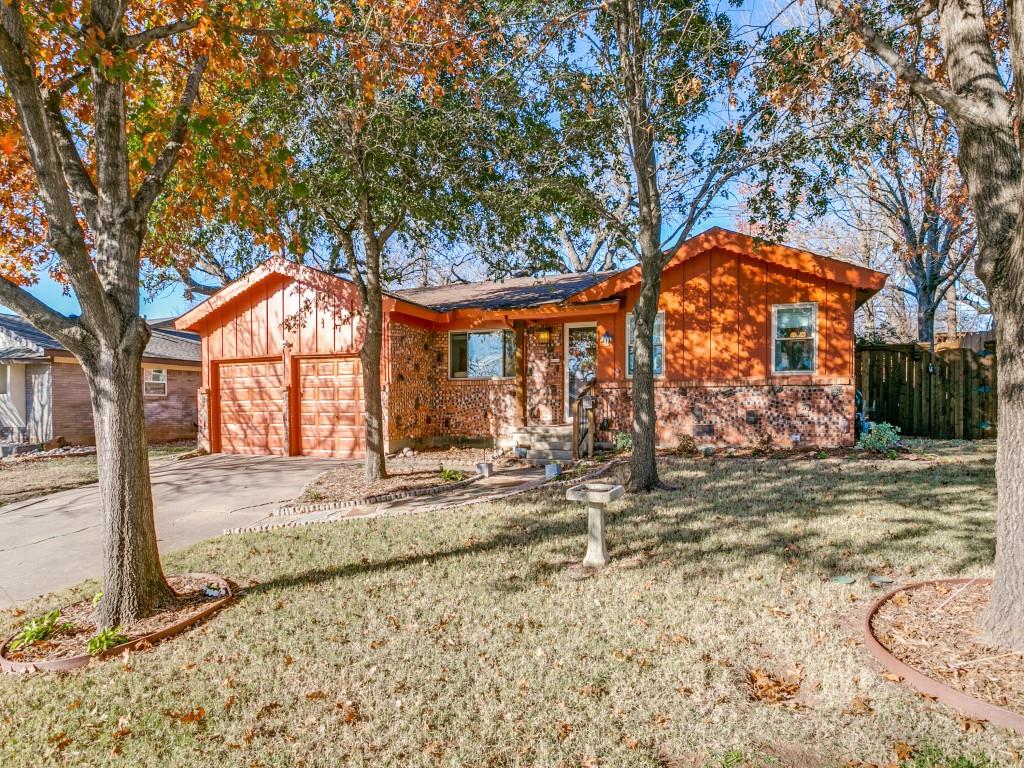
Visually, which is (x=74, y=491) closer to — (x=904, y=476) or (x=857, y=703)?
(x=857, y=703)

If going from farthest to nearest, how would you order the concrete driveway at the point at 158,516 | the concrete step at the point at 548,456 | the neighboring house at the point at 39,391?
the neighboring house at the point at 39,391
the concrete step at the point at 548,456
the concrete driveway at the point at 158,516

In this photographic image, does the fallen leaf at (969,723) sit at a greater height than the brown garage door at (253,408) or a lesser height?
lesser

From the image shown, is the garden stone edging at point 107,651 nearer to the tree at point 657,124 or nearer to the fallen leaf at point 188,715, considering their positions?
the fallen leaf at point 188,715

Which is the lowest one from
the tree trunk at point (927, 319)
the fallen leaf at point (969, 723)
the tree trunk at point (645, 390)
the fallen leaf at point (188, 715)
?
the fallen leaf at point (188, 715)

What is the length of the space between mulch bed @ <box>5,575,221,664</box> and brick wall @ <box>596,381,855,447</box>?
891cm

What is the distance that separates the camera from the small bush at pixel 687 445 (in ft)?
37.5

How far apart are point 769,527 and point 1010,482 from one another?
282 cm

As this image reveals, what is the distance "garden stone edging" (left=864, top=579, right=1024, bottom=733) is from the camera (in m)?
2.75

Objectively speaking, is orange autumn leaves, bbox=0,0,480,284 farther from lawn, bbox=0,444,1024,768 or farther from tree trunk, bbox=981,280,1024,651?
tree trunk, bbox=981,280,1024,651

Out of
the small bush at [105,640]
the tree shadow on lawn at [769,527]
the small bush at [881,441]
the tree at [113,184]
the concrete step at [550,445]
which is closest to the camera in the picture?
the small bush at [105,640]

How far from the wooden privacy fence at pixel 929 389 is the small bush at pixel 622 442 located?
517 cm

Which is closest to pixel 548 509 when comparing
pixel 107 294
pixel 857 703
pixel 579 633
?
pixel 579 633

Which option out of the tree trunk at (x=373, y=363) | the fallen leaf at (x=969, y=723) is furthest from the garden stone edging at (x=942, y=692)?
the tree trunk at (x=373, y=363)

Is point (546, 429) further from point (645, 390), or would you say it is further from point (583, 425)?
point (645, 390)
